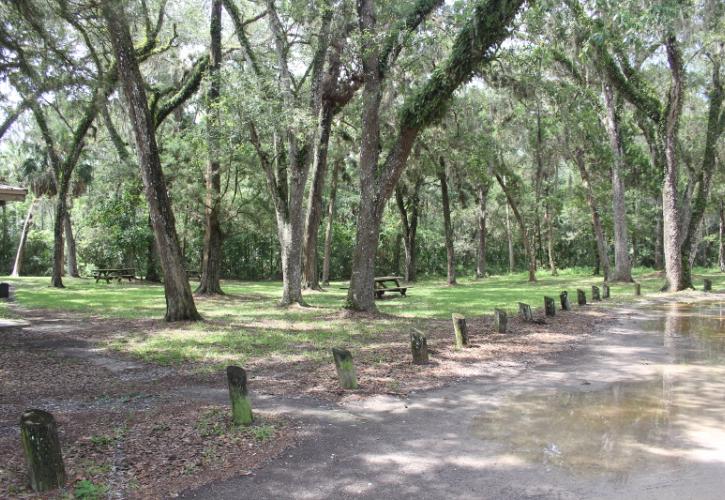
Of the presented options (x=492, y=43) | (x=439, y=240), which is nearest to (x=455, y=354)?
(x=492, y=43)

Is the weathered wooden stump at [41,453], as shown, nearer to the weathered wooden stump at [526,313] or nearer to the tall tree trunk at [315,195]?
the weathered wooden stump at [526,313]

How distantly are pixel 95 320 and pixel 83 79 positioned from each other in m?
5.89

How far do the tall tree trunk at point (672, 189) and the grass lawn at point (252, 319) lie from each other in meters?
1.33

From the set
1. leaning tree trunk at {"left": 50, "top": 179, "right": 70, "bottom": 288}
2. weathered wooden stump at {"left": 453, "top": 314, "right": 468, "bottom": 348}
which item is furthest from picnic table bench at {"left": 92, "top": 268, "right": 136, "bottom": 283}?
weathered wooden stump at {"left": 453, "top": 314, "right": 468, "bottom": 348}

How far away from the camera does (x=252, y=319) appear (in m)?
13.4

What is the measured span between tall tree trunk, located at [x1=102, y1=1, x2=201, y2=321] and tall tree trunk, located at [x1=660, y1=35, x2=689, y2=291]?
15641 mm

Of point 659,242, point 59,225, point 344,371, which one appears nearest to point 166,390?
point 344,371

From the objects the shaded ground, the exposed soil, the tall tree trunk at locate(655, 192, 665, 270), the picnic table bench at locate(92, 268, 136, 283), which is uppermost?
the tall tree trunk at locate(655, 192, 665, 270)

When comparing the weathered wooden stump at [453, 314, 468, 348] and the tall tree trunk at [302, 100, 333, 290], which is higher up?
the tall tree trunk at [302, 100, 333, 290]

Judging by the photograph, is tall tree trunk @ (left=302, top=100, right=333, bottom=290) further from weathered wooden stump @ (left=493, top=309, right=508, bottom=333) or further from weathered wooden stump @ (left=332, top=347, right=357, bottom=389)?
weathered wooden stump @ (left=332, top=347, right=357, bottom=389)

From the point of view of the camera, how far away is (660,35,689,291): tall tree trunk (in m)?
17.4

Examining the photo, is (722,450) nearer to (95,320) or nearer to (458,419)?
(458,419)

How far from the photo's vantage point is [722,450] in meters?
4.66

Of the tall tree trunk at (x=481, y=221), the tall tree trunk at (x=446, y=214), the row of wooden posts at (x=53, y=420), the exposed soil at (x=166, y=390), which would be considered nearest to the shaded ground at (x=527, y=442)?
the exposed soil at (x=166, y=390)
